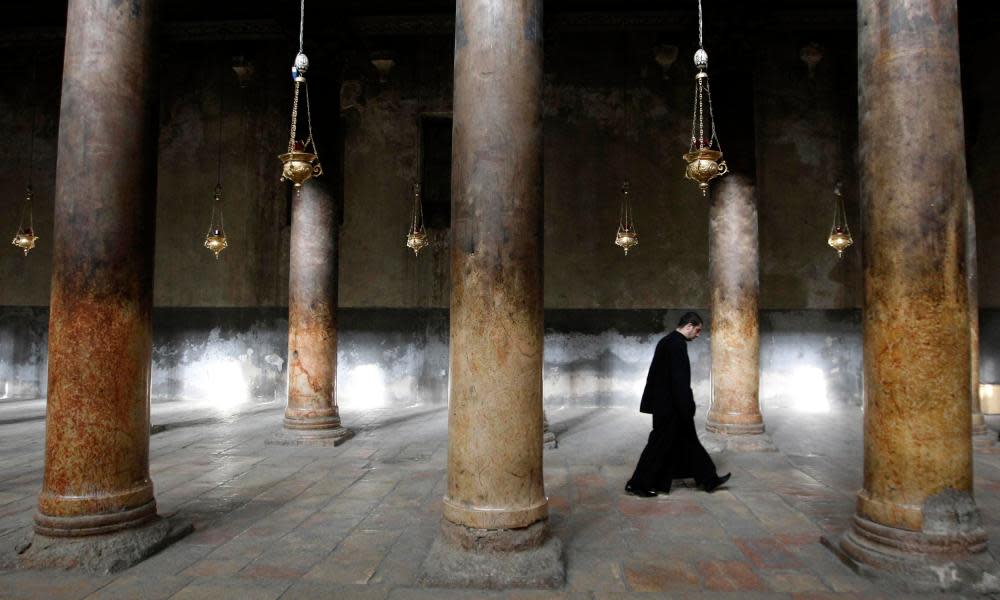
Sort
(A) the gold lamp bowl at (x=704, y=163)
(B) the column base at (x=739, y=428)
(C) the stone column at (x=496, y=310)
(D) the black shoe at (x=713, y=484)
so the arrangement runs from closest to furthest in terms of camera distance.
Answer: (C) the stone column at (x=496, y=310) → (D) the black shoe at (x=713, y=484) → (A) the gold lamp bowl at (x=704, y=163) → (B) the column base at (x=739, y=428)

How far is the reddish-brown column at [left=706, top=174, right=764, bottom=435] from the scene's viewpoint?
7.66 metres

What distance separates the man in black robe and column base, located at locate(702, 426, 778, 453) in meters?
2.02

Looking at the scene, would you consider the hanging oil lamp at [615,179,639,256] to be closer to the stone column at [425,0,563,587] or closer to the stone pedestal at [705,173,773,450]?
the stone pedestal at [705,173,773,450]

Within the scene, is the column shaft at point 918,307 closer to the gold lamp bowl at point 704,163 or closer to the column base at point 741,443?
the gold lamp bowl at point 704,163

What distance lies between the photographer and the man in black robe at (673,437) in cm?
544

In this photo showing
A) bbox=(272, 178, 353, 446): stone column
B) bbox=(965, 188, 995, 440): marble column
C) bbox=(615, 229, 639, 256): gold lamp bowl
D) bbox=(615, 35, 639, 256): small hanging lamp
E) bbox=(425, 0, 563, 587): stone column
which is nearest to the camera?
bbox=(425, 0, 563, 587): stone column

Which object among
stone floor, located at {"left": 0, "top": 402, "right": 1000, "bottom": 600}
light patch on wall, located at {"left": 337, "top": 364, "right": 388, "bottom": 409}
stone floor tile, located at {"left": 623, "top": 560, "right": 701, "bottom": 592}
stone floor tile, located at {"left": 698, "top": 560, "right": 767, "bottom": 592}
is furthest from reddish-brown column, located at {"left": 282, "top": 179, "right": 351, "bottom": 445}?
stone floor tile, located at {"left": 698, "top": 560, "right": 767, "bottom": 592}

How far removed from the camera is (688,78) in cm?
1201

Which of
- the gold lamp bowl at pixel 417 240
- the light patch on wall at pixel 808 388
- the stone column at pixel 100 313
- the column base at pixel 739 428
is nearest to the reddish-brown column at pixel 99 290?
the stone column at pixel 100 313

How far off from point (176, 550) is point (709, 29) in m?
8.16

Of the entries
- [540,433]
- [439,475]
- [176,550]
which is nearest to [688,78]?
[439,475]

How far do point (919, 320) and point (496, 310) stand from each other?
2.29 metres

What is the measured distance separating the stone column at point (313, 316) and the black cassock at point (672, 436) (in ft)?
12.8

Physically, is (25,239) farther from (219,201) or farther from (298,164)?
(298,164)
